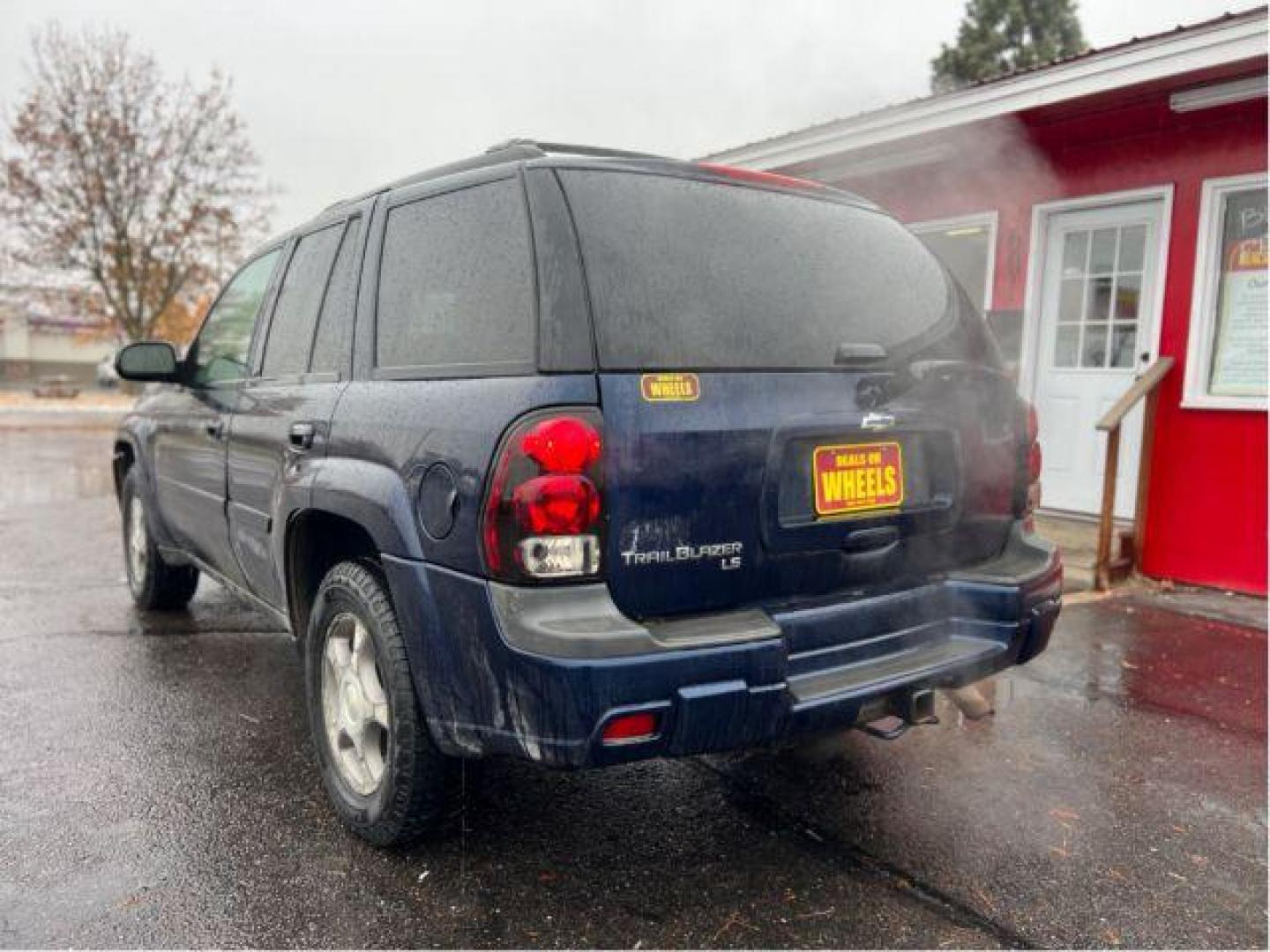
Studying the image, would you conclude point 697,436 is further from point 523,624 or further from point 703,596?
point 523,624

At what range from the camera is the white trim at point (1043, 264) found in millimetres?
6391

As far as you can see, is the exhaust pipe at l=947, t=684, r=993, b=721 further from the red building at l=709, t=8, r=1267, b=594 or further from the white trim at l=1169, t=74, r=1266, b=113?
the white trim at l=1169, t=74, r=1266, b=113

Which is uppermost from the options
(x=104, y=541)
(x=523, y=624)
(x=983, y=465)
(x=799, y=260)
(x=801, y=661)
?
(x=799, y=260)

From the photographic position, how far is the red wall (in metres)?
5.97

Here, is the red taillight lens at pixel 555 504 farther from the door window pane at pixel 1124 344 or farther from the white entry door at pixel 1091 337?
the door window pane at pixel 1124 344

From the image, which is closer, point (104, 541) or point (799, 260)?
point (799, 260)

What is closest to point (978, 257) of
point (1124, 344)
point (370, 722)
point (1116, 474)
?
point (1124, 344)

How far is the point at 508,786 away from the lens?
312cm

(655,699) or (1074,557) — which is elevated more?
(655,699)

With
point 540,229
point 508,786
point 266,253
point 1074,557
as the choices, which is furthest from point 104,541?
point 1074,557

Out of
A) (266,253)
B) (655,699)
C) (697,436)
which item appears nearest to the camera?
(655,699)

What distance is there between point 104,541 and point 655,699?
6500mm

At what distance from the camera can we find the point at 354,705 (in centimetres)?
280

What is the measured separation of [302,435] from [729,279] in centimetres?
141
